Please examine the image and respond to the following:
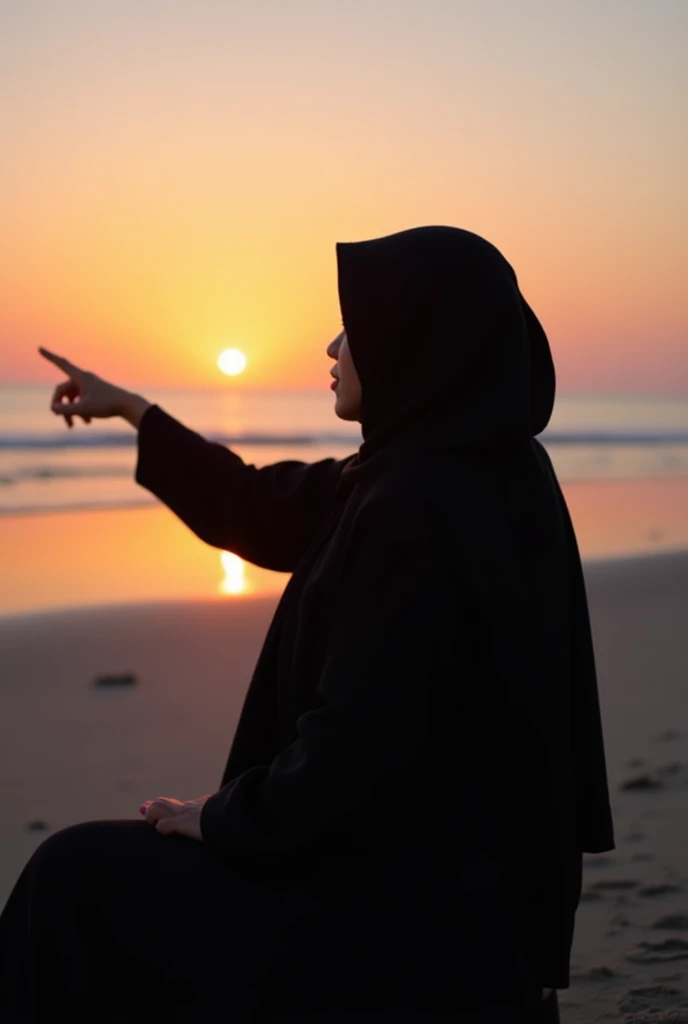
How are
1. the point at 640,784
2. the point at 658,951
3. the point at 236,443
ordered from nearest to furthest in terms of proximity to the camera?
1. the point at 658,951
2. the point at 640,784
3. the point at 236,443

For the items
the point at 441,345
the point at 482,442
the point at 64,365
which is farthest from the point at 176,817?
the point at 64,365

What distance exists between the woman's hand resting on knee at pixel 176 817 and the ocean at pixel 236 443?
34.7 ft

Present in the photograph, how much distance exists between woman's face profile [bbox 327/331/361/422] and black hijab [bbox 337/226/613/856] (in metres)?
0.08

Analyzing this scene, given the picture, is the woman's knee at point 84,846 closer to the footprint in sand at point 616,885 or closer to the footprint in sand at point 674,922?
the footprint in sand at point 674,922

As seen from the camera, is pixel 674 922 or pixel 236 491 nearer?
pixel 236 491

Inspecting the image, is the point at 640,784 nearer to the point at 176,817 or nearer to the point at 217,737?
the point at 217,737

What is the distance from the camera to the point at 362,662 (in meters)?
2.05

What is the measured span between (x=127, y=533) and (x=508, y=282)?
1103cm

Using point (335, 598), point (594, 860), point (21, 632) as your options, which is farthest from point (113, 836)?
point (21, 632)

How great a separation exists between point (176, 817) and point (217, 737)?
3.63 metres

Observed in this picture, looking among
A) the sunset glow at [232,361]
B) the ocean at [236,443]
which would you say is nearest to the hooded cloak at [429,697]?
the ocean at [236,443]

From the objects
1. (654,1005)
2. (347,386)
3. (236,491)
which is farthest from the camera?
(654,1005)

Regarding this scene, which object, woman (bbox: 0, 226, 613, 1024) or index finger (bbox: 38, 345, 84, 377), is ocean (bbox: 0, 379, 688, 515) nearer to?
index finger (bbox: 38, 345, 84, 377)

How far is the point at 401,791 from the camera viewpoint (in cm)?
210
